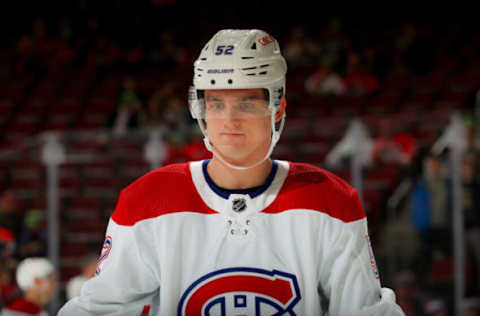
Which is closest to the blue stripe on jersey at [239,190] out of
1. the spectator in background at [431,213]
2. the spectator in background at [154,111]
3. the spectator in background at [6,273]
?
the spectator in background at [431,213]

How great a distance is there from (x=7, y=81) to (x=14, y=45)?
3.13ft

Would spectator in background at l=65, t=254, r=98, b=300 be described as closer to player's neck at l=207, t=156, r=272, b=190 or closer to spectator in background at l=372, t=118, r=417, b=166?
spectator in background at l=372, t=118, r=417, b=166

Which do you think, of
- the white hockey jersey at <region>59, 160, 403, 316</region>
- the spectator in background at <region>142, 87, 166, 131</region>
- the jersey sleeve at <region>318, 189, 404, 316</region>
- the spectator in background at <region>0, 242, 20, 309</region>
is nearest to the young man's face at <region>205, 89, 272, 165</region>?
the white hockey jersey at <region>59, 160, 403, 316</region>

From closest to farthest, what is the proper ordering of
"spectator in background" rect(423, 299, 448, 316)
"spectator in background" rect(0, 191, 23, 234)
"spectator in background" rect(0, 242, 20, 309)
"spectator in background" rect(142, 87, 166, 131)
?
"spectator in background" rect(423, 299, 448, 316) < "spectator in background" rect(0, 242, 20, 309) < "spectator in background" rect(0, 191, 23, 234) < "spectator in background" rect(142, 87, 166, 131)

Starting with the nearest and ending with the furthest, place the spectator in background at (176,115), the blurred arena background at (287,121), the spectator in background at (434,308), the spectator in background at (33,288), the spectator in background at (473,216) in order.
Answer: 1. the spectator in background at (33,288)
2. the spectator in background at (434,308)
3. the spectator in background at (473,216)
4. the blurred arena background at (287,121)
5. the spectator in background at (176,115)

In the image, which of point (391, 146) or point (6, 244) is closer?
point (6, 244)

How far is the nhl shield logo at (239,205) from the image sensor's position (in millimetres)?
1776

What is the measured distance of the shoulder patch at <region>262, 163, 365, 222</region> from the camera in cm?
177

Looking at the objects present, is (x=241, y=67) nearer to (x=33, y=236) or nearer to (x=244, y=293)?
(x=244, y=293)

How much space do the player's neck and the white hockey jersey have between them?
28mm

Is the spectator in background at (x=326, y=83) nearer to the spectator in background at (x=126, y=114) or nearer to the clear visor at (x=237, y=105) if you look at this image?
the spectator in background at (x=126, y=114)

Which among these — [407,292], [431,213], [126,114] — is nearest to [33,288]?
[407,292]

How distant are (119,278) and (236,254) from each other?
0.94 feet

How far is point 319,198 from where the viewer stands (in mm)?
1783
